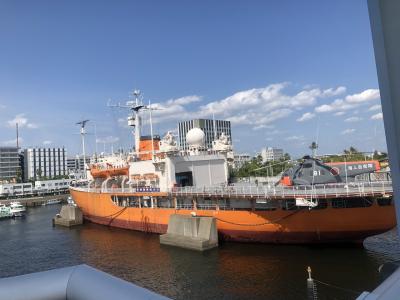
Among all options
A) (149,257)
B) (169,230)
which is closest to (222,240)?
(169,230)

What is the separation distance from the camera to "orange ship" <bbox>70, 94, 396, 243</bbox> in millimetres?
23844

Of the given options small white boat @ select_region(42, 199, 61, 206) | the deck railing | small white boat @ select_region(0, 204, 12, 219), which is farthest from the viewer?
small white boat @ select_region(42, 199, 61, 206)

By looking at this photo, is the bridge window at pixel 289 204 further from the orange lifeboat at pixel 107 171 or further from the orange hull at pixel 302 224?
the orange lifeboat at pixel 107 171

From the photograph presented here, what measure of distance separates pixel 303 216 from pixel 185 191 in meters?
11.2

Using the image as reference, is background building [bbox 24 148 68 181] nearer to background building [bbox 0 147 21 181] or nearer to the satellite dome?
background building [bbox 0 147 21 181]

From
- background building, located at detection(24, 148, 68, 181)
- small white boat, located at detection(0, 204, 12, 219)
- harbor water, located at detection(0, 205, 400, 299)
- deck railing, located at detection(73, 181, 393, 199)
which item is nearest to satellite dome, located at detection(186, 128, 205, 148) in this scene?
deck railing, located at detection(73, 181, 393, 199)

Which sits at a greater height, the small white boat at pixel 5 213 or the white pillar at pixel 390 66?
the white pillar at pixel 390 66

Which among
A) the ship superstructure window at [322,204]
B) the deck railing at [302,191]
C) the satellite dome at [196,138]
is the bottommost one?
the ship superstructure window at [322,204]

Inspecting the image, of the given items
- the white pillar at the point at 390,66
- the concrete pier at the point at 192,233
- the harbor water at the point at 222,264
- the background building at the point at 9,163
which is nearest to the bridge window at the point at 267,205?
the harbor water at the point at 222,264

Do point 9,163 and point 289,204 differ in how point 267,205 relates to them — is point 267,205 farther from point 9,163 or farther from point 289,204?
point 9,163

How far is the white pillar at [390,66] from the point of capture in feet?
8.16

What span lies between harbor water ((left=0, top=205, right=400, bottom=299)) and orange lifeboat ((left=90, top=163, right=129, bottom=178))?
447 inches

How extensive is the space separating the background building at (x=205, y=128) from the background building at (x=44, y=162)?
90.7 meters

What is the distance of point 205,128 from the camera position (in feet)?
291
